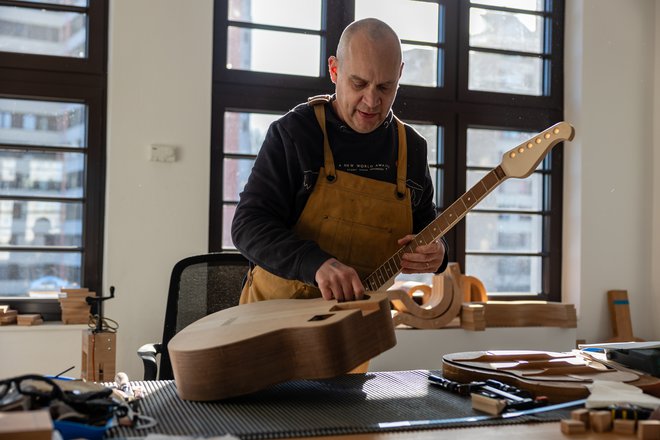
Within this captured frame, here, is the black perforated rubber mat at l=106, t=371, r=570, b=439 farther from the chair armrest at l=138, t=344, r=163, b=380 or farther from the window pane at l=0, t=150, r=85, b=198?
the window pane at l=0, t=150, r=85, b=198

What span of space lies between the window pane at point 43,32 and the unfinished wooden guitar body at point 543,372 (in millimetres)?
3084

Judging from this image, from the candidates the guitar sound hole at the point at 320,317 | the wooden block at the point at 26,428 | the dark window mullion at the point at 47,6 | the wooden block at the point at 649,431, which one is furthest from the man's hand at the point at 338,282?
the dark window mullion at the point at 47,6

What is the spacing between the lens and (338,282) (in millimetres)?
1646

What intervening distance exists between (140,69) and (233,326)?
2.74 metres

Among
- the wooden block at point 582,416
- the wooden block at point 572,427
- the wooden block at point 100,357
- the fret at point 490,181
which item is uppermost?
the fret at point 490,181

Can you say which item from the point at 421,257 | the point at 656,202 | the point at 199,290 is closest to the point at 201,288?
the point at 199,290

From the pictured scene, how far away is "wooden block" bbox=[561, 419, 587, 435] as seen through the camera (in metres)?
1.22

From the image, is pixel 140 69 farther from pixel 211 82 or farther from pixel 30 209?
pixel 30 209

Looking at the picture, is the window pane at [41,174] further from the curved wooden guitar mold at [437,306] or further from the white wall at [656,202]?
the white wall at [656,202]

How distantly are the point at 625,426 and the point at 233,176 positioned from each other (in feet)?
10.8

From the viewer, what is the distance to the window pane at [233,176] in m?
4.29

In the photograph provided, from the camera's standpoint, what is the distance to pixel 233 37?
432 centimetres

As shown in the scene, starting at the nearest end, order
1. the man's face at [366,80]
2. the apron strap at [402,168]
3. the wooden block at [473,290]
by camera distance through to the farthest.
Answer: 1. the man's face at [366,80]
2. the apron strap at [402,168]
3. the wooden block at [473,290]

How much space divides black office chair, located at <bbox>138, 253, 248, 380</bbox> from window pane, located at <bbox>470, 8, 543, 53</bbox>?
2.66 metres
